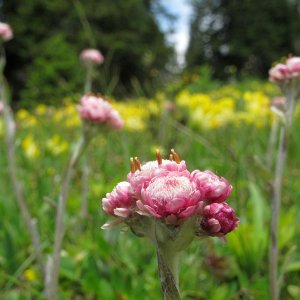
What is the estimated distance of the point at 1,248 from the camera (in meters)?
1.63

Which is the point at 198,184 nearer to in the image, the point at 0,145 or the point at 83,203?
the point at 83,203

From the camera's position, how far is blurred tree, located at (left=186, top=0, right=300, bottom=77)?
3038cm

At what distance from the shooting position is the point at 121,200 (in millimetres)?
625

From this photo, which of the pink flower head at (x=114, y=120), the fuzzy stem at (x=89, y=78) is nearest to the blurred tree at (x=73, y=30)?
the fuzzy stem at (x=89, y=78)

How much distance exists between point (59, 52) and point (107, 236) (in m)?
10.2

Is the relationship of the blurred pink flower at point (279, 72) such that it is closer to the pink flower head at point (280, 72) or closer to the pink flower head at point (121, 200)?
the pink flower head at point (280, 72)

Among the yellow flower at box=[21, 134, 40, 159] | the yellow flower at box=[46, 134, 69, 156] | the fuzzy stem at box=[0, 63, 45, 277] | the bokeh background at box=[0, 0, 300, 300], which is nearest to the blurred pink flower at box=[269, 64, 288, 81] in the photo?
the bokeh background at box=[0, 0, 300, 300]

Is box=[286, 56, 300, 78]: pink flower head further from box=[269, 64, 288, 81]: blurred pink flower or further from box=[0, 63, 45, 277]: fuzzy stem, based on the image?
box=[0, 63, 45, 277]: fuzzy stem

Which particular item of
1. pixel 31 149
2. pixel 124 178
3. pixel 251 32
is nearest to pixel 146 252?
pixel 124 178

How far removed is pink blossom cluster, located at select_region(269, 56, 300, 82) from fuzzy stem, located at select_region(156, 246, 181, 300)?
2.05ft

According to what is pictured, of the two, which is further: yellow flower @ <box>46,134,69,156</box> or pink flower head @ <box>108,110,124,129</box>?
yellow flower @ <box>46,134,69,156</box>

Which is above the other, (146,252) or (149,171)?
(149,171)

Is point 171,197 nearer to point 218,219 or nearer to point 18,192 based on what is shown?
point 218,219

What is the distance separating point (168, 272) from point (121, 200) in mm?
102
